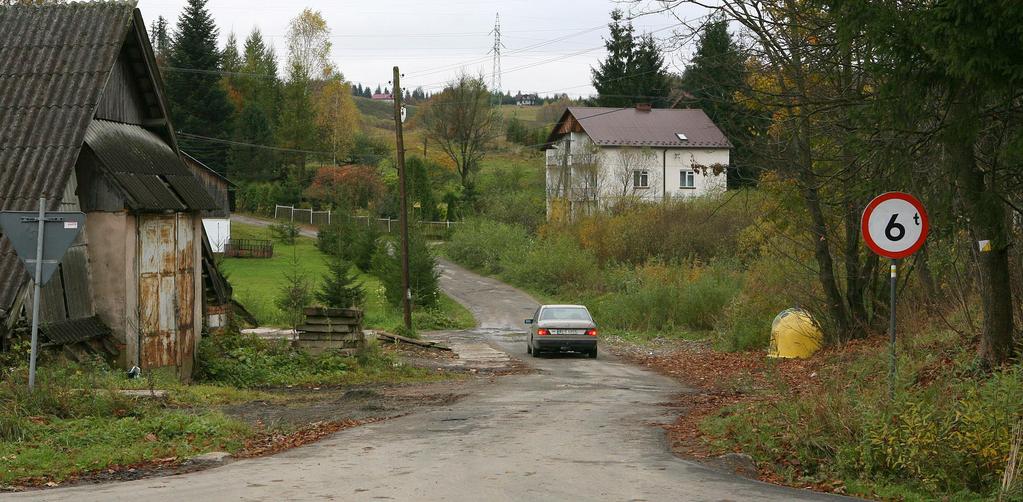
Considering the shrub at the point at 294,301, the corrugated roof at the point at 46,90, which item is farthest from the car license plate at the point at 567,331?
the corrugated roof at the point at 46,90

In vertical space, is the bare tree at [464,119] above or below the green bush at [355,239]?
above

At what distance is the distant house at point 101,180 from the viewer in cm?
1617

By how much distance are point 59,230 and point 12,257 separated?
3688 millimetres

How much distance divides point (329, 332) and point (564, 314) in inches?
346

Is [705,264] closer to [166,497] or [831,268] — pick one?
[831,268]

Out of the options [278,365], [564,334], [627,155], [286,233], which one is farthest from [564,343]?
[286,233]

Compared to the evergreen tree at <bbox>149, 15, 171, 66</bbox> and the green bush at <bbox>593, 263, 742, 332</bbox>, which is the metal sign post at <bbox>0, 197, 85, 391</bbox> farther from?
the evergreen tree at <bbox>149, 15, 171, 66</bbox>

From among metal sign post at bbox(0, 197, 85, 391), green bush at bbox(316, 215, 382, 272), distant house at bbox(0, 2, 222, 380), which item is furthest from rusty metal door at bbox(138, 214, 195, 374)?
green bush at bbox(316, 215, 382, 272)

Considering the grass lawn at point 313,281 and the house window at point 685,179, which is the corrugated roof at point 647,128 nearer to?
the house window at point 685,179

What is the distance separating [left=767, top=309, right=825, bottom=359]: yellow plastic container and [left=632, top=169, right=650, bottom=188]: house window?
40735 mm

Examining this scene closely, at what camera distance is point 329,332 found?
23156 millimetres

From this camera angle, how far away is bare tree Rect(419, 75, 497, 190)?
8669cm

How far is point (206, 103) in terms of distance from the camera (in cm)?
7412

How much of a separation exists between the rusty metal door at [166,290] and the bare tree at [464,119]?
215 feet
